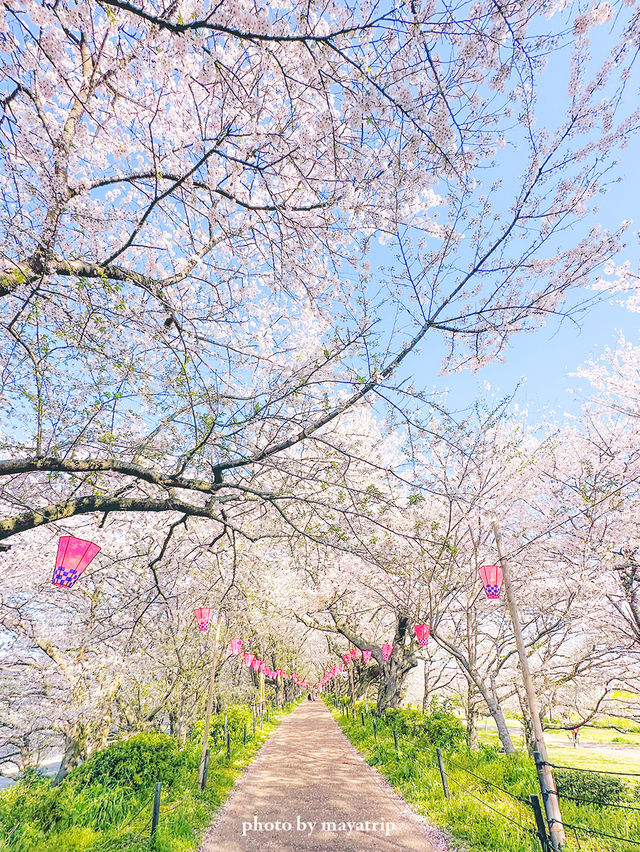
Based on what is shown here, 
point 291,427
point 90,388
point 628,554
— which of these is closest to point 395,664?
point 628,554

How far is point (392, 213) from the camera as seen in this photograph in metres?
4.16

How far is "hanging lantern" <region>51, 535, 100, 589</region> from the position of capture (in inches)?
149

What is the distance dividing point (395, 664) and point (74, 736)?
9493mm

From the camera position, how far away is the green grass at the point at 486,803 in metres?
4.48

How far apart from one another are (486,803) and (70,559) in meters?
6.02

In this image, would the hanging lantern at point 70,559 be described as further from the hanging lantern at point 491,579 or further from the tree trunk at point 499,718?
the tree trunk at point 499,718

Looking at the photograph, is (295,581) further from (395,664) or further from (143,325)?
(143,325)

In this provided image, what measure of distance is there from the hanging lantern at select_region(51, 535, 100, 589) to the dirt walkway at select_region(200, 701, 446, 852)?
418cm

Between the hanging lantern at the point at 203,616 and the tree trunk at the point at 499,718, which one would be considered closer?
the tree trunk at the point at 499,718

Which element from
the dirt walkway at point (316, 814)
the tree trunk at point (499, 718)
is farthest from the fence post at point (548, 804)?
the tree trunk at point (499, 718)

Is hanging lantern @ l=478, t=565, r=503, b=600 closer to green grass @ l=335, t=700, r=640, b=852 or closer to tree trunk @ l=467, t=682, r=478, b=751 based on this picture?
green grass @ l=335, t=700, r=640, b=852

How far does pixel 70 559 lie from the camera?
3854 mm

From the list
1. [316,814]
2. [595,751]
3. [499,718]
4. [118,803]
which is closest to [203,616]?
[118,803]

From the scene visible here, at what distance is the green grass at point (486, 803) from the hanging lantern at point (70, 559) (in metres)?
5.29
